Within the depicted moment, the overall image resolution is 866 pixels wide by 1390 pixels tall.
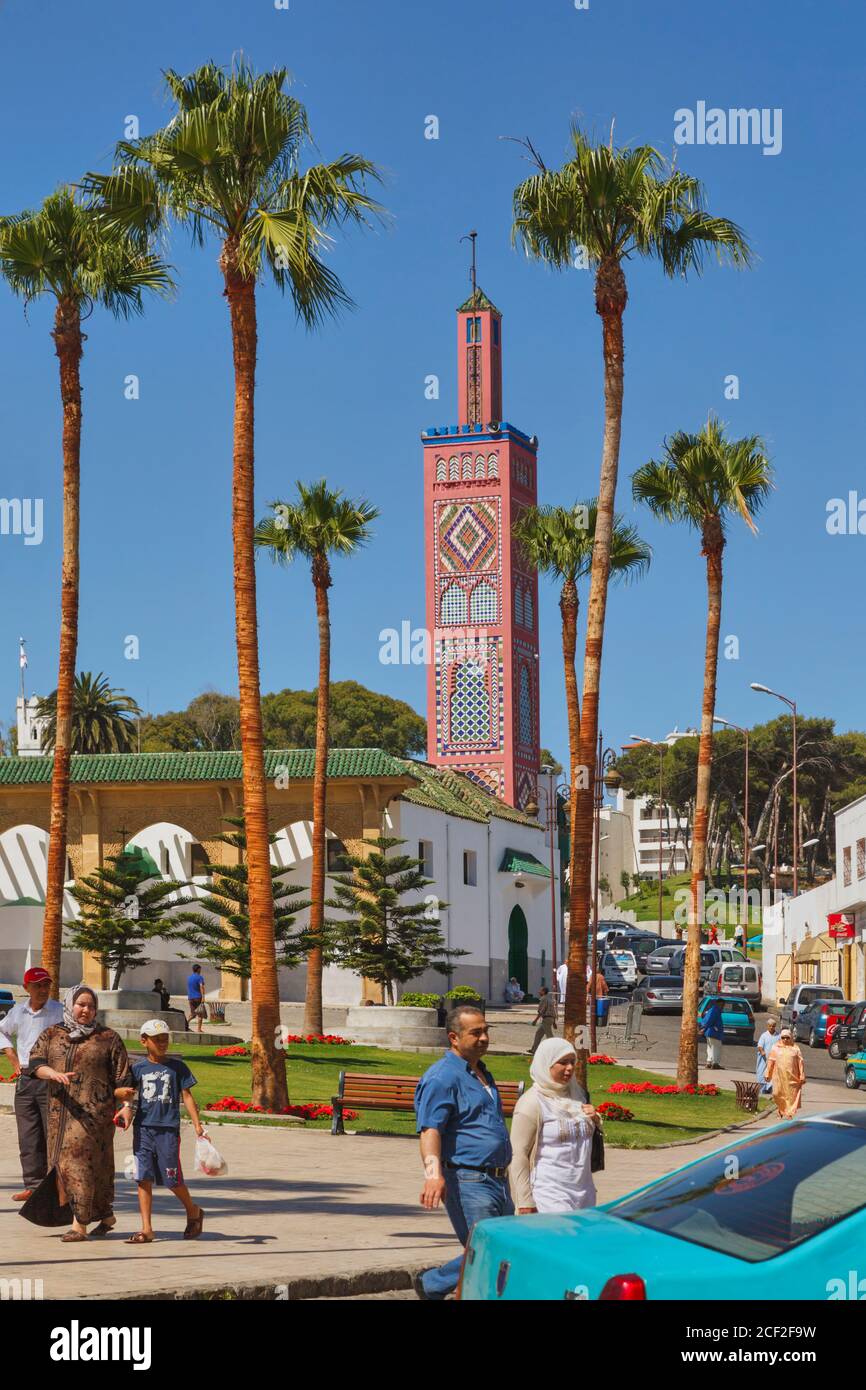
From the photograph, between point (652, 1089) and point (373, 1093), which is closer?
point (373, 1093)

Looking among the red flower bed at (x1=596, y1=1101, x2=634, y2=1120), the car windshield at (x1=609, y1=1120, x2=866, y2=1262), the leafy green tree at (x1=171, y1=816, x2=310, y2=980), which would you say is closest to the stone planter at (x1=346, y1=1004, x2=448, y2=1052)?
the leafy green tree at (x1=171, y1=816, x2=310, y2=980)

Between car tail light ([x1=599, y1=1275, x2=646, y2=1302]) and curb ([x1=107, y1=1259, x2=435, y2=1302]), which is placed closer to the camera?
car tail light ([x1=599, y1=1275, x2=646, y2=1302])

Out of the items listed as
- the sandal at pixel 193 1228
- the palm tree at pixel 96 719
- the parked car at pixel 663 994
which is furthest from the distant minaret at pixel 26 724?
the sandal at pixel 193 1228

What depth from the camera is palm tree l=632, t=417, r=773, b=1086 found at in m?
31.5

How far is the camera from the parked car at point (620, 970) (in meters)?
65.2

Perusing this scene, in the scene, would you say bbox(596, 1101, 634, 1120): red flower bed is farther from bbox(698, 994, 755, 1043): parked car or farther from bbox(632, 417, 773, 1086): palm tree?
bbox(698, 994, 755, 1043): parked car

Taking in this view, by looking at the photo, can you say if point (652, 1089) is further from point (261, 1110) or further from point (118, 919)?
point (118, 919)

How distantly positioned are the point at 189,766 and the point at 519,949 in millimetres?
15895

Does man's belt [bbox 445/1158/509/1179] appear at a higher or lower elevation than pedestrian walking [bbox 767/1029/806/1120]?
higher

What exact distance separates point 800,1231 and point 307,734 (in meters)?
106

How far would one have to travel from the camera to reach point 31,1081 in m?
13.8

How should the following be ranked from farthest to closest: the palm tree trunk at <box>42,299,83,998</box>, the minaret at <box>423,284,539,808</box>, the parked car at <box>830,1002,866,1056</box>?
the minaret at <box>423,284,539,808</box> → the parked car at <box>830,1002,866,1056</box> → the palm tree trunk at <box>42,299,83,998</box>

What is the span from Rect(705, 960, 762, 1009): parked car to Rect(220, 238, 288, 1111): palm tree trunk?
1534 inches

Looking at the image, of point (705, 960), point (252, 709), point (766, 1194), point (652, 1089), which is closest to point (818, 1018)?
point (652, 1089)
